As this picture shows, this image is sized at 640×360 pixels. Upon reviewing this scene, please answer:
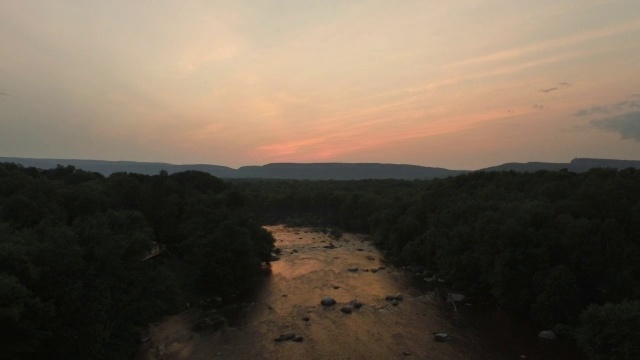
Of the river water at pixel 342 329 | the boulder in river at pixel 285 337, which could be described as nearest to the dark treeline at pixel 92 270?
the river water at pixel 342 329

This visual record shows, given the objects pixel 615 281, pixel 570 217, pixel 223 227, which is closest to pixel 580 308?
pixel 615 281

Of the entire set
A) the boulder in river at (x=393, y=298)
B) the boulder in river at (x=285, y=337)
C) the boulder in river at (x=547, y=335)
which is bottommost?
the boulder in river at (x=547, y=335)

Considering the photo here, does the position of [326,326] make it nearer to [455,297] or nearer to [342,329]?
[342,329]

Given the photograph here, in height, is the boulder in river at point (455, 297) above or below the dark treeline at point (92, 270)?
below

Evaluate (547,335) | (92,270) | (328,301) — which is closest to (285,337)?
(328,301)

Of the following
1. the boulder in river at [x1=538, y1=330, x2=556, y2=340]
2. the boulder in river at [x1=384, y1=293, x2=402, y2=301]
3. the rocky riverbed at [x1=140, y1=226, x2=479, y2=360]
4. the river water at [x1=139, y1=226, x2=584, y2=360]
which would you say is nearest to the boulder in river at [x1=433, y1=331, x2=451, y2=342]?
the rocky riverbed at [x1=140, y1=226, x2=479, y2=360]

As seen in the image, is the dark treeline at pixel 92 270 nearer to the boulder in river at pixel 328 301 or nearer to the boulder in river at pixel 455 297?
the boulder in river at pixel 328 301

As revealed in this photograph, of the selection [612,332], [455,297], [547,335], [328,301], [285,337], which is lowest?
[547,335]
